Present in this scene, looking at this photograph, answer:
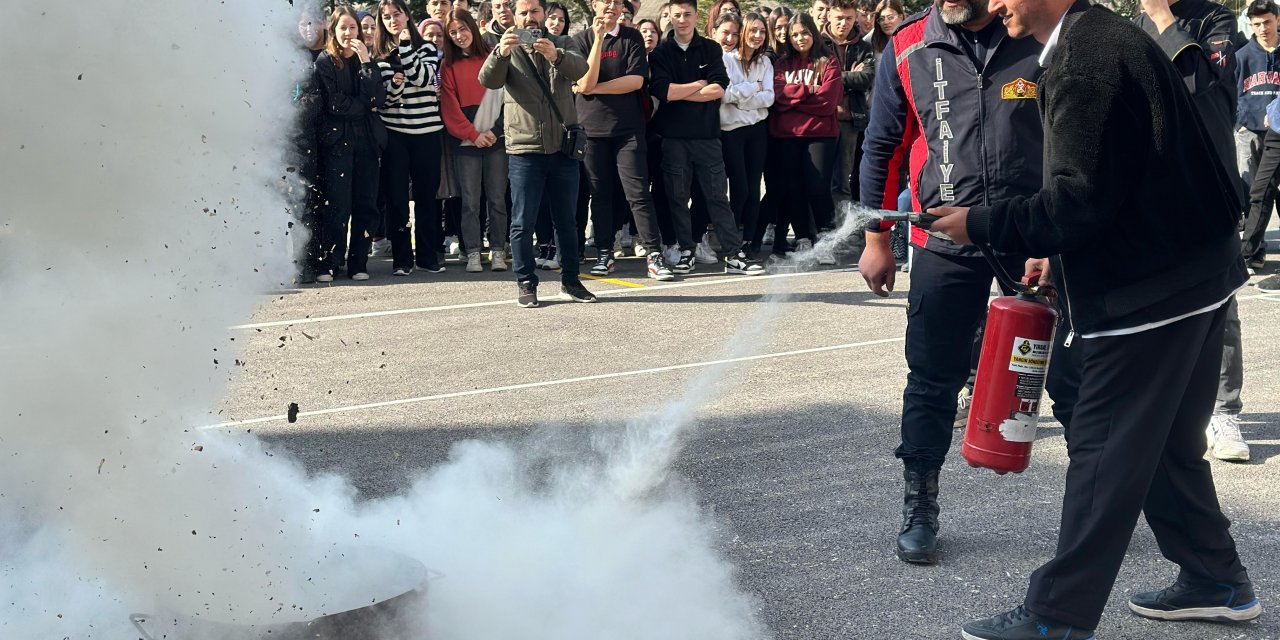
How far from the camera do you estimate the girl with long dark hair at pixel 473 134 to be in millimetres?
9859

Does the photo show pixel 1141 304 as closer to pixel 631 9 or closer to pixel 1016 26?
pixel 1016 26

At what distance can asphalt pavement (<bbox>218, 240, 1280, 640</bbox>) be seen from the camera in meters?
3.91

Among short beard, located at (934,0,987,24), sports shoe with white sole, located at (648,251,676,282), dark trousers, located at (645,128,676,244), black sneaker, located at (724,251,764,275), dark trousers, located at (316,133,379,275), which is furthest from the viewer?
dark trousers, located at (645,128,676,244)

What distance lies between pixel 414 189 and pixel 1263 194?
22.3 ft

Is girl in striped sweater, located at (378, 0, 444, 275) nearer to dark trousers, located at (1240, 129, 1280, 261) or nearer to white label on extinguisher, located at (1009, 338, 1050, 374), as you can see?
dark trousers, located at (1240, 129, 1280, 261)

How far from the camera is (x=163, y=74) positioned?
2887 mm

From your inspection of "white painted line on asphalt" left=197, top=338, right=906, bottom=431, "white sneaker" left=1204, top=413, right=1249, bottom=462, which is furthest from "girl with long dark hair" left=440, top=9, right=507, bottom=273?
"white sneaker" left=1204, top=413, right=1249, bottom=462

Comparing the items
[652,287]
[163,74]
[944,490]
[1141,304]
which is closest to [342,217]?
[652,287]

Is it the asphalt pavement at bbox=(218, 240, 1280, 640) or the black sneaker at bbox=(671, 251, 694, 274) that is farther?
the black sneaker at bbox=(671, 251, 694, 274)

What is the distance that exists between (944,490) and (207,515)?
2.74m

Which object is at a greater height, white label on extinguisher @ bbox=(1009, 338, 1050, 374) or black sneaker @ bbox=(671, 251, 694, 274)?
white label on extinguisher @ bbox=(1009, 338, 1050, 374)

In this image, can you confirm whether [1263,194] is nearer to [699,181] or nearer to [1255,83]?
[1255,83]

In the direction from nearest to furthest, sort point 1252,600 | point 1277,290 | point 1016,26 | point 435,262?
point 1016,26, point 1252,600, point 1277,290, point 435,262

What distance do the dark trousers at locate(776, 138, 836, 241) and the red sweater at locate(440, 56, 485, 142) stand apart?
8.65 ft
